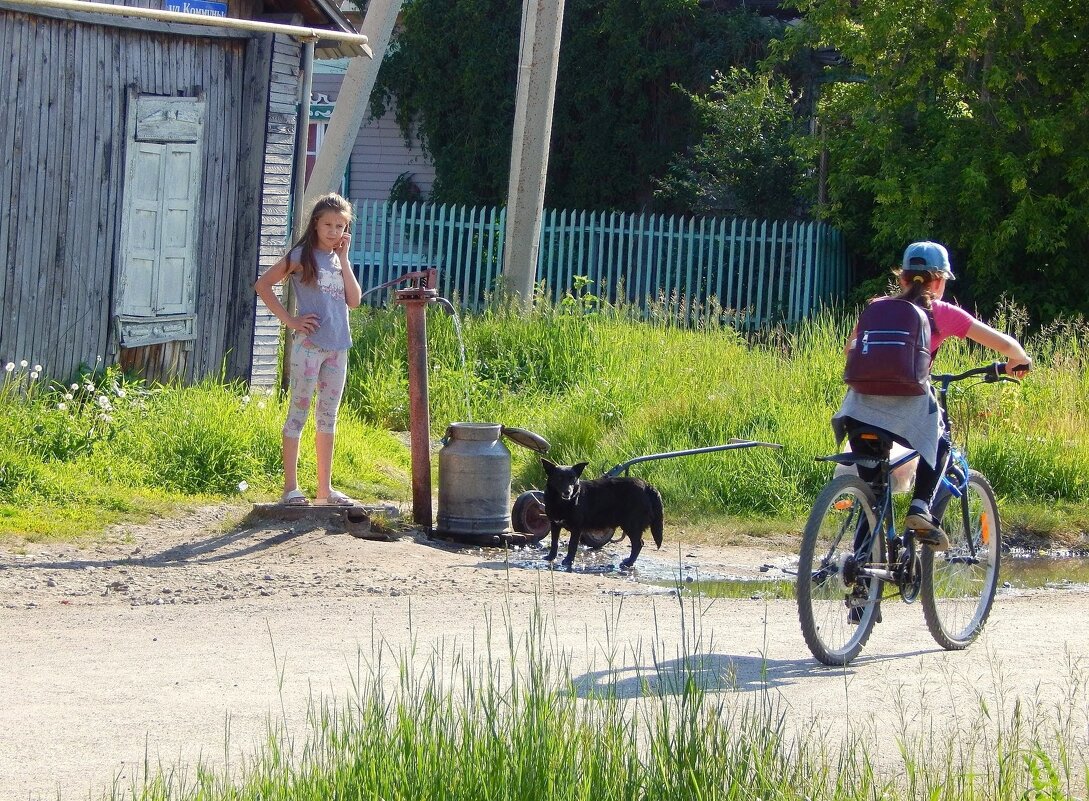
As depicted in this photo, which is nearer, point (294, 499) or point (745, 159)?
point (294, 499)

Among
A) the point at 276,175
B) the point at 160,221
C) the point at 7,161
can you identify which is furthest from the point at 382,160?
the point at 7,161

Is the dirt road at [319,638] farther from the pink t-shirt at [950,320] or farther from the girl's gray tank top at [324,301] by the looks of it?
the pink t-shirt at [950,320]

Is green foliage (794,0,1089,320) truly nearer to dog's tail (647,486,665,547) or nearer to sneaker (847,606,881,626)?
dog's tail (647,486,665,547)

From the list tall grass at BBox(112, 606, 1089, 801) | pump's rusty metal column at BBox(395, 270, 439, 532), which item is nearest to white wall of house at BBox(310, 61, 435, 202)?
pump's rusty metal column at BBox(395, 270, 439, 532)

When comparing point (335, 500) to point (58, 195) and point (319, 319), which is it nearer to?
point (319, 319)

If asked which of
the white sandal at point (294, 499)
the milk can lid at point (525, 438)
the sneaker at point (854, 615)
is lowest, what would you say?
the white sandal at point (294, 499)

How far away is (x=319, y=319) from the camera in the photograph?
8.41 meters

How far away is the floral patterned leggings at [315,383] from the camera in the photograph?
27.6ft

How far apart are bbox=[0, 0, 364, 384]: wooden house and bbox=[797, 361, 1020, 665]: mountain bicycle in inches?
226

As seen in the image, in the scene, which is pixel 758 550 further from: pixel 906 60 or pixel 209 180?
pixel 906 60

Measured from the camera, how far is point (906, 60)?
18703 mm

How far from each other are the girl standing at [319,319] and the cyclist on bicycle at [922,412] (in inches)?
129

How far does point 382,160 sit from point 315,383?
18383 mm

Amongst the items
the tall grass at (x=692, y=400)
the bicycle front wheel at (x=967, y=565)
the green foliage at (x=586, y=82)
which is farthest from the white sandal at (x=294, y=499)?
the green foliage at (x=586, y=82)
